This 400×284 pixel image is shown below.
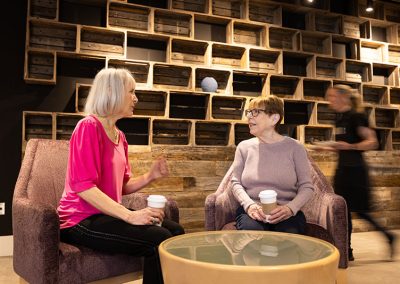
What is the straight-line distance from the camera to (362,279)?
102 inches

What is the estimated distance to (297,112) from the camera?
4.58 metres

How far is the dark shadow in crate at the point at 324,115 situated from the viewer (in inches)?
184

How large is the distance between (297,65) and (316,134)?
0.85 meters

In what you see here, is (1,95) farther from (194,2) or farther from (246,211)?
(246,211)

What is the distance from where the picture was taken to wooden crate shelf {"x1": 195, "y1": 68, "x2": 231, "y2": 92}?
408cm

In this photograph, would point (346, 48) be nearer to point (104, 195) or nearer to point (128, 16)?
point (128, 16)

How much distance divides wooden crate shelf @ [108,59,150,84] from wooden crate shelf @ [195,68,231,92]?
0.53 m

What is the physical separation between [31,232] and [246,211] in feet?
3.38

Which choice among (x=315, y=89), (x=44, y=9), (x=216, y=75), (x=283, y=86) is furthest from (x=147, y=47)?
(x=315, y=89)

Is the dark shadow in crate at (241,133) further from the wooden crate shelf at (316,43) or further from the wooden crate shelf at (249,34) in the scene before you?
the wooden crate shelf at (316,43)

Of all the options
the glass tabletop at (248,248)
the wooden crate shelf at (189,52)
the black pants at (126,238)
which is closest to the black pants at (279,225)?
the glass tabletop at (248,248)

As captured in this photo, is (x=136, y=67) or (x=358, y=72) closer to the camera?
(x=136, y=67)

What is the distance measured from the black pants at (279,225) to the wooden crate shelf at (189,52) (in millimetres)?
2414

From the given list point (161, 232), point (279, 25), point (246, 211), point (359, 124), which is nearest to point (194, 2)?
point (279, 25)
